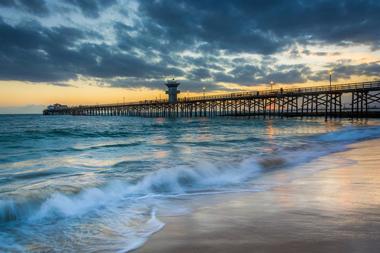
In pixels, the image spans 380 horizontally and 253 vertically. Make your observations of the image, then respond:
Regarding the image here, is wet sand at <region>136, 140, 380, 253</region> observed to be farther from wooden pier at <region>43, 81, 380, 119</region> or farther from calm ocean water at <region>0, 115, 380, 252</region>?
wooden pier at <region>43, 81, 380, 119</region>

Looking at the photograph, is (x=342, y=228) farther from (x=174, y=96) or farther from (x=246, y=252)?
(x=174, y=96)

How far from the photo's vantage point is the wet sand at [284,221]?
364 centimetres

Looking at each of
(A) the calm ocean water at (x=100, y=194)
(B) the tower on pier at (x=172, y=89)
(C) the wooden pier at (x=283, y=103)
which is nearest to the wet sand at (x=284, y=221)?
(A) the calm ocean water at (x=100, y=194)

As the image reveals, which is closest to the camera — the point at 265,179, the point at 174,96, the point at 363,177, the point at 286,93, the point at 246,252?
the point at 246,252

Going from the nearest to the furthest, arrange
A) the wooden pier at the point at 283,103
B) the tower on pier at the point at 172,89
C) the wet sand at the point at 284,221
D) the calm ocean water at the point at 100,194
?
the wet sand at the point at 284,221, the calm ocean water at the point at 100,194, the wooden pier at the point at 283,103, the tower on pier at the point at 172,89

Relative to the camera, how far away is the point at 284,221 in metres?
4.53

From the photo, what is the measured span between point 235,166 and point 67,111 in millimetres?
122399

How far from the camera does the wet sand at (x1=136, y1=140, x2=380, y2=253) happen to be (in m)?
3.64

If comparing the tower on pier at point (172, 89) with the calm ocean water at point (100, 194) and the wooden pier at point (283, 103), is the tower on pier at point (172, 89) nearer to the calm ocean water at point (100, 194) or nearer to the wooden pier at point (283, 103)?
the wooden pier at point (283, 103)

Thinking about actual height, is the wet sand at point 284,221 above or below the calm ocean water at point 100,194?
above

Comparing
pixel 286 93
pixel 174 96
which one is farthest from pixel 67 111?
pixel 286 93

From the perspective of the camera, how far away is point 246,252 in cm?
348

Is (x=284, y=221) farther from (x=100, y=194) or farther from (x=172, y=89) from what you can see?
(x=172, y=89)

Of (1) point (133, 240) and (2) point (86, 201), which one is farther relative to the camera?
(2) point (86, 201)
